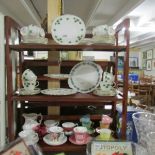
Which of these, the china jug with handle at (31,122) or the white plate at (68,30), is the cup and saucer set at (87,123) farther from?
the white plate at (68,30)

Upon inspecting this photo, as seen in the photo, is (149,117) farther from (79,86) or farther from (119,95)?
(79,86)

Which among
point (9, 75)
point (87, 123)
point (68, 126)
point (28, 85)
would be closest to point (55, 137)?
A: point (68, 126)

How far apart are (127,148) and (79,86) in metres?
0.50

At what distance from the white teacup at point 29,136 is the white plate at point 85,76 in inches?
15.7

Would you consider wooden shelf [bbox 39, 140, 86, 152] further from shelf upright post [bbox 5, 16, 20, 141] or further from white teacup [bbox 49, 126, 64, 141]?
shelf upright post [bbox 5, 16, 20, 141]

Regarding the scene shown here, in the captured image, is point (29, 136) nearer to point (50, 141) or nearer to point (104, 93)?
point (50, 141)

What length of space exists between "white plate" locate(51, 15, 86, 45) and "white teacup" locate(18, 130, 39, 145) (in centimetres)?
59

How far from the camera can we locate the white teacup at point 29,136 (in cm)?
115

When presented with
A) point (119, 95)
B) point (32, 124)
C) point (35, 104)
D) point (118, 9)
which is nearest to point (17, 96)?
point (32, 124)

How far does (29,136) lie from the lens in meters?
1.18

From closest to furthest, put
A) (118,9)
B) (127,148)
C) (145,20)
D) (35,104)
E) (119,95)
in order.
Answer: (127,148), (119,95), (35,104), (118,9), (145,20)

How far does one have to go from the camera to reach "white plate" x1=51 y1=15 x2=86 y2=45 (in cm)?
122

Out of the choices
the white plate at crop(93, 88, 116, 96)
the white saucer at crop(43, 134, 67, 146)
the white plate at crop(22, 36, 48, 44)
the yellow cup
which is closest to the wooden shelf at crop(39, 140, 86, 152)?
the white saucer at crop(43, 134, 67, 146)

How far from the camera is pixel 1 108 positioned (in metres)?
1.13
